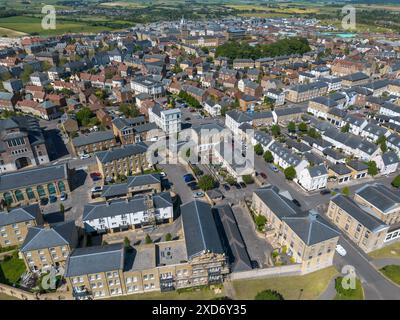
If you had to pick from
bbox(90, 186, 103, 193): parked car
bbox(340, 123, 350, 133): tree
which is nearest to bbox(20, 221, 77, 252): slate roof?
bbox(90, 186, 103, 193): parked car

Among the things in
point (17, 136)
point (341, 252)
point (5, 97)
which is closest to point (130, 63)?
point (5, 97)

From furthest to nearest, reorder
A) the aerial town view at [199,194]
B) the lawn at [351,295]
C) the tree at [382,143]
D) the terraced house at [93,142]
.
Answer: the terraced house at [93,142], the tree at [382,143], the aerial town view at [199,194], the lawn at [351,295]

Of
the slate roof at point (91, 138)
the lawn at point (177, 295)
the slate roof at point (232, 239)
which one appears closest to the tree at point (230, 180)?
the slate roof at point (232, 239)

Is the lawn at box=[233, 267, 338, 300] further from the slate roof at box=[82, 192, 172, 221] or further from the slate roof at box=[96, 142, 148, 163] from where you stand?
the slate roof at box=[96, 142, 148, 163]

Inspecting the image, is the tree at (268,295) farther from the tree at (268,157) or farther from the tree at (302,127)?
the tree at (302,127)

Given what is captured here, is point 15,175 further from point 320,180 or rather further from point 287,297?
point 320,180

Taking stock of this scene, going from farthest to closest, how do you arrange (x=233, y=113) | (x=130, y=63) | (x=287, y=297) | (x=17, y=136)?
1. (x=130, y=63)
2. (x=233, y=113)
3. (x=17, y=136)
4. (x=287, y=297)

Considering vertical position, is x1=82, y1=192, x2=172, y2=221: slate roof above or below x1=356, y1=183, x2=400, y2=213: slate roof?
above
